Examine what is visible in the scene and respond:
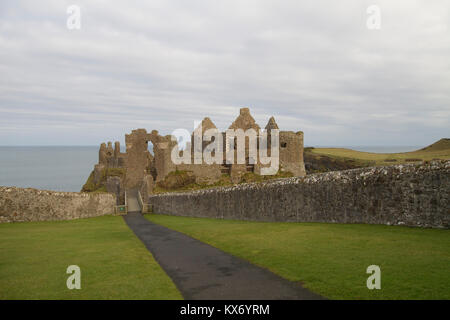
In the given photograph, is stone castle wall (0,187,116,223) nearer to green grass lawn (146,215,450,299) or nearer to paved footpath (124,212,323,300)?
paved footpath (124,212,323,300)

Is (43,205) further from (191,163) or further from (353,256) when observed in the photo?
(191,163)

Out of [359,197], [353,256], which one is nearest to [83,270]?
[353,256]

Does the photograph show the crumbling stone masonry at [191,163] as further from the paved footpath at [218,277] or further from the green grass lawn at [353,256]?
the paved footpath at [218,277]

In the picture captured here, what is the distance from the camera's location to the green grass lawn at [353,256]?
6418 mm

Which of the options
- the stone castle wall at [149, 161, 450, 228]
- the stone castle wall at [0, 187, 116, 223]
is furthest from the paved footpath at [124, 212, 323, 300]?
the stone castle wall at [0, 187, 116, 223]

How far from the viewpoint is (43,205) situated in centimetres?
2256

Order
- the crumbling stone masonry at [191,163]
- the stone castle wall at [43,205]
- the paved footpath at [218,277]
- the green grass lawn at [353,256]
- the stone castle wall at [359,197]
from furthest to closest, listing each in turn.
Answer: the crumbling stone masonry at [191,163], the stone castle wall at [43,205], the stone castle wall at [359,197], the paved footpath at [218,277], the green grass lawn at [353,256]

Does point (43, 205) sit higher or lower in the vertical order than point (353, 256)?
lower

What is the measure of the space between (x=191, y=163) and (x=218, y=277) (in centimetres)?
3479

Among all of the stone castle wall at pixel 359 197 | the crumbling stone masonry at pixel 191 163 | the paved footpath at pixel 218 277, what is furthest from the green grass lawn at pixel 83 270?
the crumbling stone masonry at pixel 191 163

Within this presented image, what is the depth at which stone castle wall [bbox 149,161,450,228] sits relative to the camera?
35.7ft

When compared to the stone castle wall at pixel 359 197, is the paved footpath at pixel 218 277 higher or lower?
lower

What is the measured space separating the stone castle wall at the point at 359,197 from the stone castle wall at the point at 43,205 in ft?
39.3
